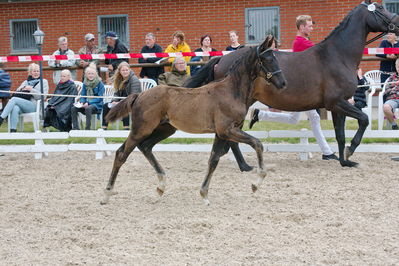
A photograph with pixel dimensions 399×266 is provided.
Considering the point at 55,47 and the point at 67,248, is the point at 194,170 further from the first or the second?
the point at 55,47

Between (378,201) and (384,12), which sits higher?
(384,12)

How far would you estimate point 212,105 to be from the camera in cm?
673

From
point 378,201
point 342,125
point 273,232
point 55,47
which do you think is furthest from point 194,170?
point 55,47

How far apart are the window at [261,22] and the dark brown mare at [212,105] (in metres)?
11.1

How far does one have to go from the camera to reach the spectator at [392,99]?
426 inches

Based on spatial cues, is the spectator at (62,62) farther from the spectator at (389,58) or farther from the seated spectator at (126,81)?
the spectator at (389,58)

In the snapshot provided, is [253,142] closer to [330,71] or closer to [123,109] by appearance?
[123,109]

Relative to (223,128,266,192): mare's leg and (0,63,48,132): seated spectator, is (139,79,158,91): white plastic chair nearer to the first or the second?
(0,63,48,132): seated spectator

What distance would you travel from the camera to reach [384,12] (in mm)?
9148

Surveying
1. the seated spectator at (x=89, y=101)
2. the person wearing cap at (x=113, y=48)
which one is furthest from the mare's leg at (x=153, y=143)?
the person wearing cap at (x=113, y=48)

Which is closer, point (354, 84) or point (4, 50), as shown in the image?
point (354, 84)

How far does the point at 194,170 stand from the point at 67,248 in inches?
162

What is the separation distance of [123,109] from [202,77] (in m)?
1.66

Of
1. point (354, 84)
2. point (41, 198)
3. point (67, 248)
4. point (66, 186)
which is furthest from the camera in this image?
point (354, 84)
